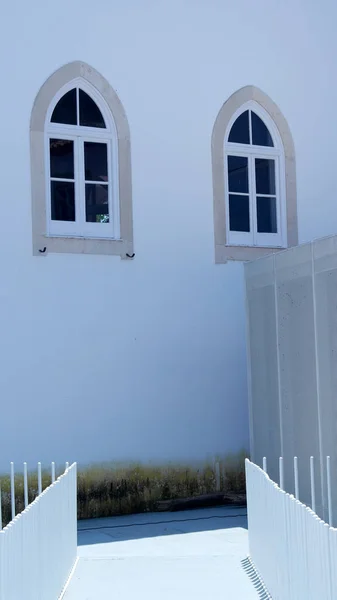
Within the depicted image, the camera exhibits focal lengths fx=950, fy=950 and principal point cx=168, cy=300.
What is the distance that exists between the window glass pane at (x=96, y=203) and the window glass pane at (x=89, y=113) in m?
0.67

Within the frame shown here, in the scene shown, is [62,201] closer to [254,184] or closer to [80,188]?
[80,188]

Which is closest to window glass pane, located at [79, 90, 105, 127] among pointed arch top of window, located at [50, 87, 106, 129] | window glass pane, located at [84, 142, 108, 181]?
pointed arch top of window, located at [50, 87, 106, 129]

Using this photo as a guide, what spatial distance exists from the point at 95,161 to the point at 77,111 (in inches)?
22.5

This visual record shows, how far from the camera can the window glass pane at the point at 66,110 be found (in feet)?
33.4

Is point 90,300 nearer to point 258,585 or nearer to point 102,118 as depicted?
point 102,118

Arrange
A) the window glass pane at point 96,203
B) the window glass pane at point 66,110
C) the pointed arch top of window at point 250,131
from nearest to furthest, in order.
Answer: the window glass pane at point 66,110
the window glass pane at point 96,203
the pointed arch top of window at point 250,131

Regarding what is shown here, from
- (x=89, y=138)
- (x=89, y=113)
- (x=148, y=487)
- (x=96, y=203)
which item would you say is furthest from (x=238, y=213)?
(x=148, y=487)

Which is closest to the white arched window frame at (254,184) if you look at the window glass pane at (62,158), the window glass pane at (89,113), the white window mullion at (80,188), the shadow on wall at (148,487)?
the window glass pane at (89,113)

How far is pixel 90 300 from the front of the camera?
32.9 ft

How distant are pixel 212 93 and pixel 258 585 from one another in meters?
6.13

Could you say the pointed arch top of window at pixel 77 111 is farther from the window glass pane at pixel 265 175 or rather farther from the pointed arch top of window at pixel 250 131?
the window glass pane at pixel 265 175

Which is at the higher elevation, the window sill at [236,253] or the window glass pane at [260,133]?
the window glass pane at [260,133]

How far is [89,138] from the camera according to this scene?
10367 millimetres

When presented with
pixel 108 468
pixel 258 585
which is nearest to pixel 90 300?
pixel 108 468
